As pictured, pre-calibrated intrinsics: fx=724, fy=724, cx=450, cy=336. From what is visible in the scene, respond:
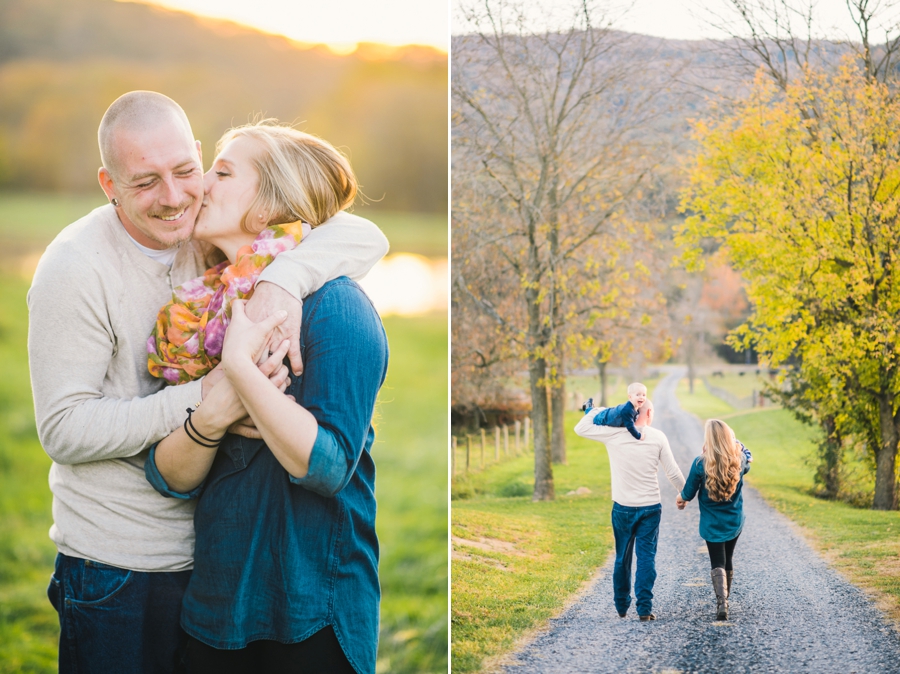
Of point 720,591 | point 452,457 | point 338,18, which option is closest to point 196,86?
point 338,18

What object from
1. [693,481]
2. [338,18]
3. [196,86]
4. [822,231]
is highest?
[338,18]

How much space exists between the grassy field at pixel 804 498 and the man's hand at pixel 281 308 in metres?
1.73

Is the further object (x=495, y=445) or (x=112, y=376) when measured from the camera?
(x=495, y=445)

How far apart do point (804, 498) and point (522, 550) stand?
1054mm

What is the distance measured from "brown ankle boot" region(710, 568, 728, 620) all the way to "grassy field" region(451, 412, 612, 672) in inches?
15.0

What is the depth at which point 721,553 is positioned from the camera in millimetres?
2584

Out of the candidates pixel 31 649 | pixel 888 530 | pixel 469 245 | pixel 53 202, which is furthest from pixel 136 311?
pixel 53 202

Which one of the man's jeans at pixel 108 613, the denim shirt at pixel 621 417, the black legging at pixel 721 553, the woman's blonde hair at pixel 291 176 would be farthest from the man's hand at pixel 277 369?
the black legging at pixel 721 553

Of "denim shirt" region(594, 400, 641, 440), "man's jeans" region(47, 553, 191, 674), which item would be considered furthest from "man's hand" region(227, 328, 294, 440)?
"denim shirt" region(594, 400, 641, 440)

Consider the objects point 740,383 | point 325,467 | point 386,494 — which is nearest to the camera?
point 325,467

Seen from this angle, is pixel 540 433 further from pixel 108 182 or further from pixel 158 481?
pixel 108 182

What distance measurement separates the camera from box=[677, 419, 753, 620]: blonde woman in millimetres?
2584

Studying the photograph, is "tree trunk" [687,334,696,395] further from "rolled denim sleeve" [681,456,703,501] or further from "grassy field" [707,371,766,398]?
"rolled denim sleeve" [681,456,703,501]

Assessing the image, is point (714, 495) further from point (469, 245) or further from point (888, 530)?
point (469, 245)
